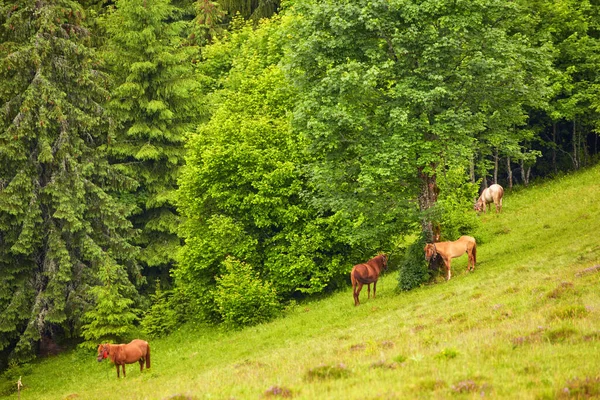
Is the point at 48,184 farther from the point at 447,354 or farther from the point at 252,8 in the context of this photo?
the point at 252,8

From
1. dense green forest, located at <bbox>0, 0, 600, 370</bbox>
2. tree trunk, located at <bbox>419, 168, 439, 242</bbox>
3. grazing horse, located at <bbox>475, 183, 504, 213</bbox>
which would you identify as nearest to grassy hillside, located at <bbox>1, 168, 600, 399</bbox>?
tree trunk, located at <bbox>419, 168, 439, 242</bbox>

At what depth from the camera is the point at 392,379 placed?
1186cm

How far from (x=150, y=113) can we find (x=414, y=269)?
76.9 ft

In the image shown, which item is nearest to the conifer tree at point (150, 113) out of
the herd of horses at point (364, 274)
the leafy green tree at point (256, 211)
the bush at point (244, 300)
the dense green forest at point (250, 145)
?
the dense green forest at point (250, 145)

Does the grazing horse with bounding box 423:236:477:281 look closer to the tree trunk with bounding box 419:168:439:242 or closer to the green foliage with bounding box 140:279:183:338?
the tree trunk with bounding box 419:168:439:242

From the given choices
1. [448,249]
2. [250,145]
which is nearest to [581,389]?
[448,249]

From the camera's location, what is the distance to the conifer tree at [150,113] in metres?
42.7

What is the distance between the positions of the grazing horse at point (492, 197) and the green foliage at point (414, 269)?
579 inches

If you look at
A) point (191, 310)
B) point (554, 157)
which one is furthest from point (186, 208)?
point (554, 157)

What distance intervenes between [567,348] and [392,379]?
11.2 ft

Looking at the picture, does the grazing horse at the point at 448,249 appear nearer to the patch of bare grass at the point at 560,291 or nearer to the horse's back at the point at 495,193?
the patch of bare grass at the point at 560,291

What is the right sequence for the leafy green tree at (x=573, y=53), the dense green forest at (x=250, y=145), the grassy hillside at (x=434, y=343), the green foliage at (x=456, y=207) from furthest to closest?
the leafy green tree at (x=573, y=53), the green foliage at (x=456, y=207), the dense green forest at (x=250, y=145), the grassy hillside at (x=434, y=343)

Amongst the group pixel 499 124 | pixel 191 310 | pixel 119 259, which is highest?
pixel 499 124

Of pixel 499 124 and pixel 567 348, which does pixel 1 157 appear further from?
pixel 567 348
